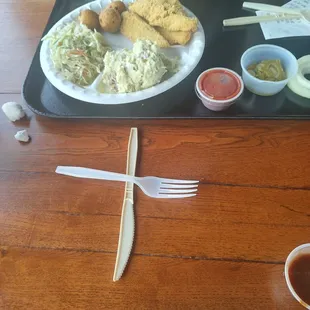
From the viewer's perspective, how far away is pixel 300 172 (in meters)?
0.87

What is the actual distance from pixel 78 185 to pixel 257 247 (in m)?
0.48

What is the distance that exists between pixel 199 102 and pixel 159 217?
41 cm

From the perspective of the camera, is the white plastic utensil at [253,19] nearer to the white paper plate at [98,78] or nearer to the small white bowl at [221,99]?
the white paper plate at [98,78]

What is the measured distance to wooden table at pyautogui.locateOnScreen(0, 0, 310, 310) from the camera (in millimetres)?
721

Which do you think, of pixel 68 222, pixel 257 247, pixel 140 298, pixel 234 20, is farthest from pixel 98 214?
pixel 234 20

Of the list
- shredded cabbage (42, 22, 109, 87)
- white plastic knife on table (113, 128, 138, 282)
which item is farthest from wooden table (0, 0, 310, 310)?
shredded cabbage (42, 22, 109, 87)

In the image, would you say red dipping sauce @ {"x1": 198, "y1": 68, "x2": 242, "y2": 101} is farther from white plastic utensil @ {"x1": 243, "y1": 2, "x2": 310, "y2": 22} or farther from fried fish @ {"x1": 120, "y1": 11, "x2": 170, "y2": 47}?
white plastic utensil @ {"x1": 243, "y1": 2, "x2": 310, "y2": 22}

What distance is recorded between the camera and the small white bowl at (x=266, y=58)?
995 millimetres

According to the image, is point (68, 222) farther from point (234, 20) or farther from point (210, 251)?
point (234, 20)

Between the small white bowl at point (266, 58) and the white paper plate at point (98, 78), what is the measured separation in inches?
6.2

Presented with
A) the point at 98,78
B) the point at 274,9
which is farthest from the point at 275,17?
the point at 98,78

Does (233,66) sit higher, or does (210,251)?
(233,66)

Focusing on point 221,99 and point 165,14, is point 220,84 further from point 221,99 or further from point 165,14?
point 165,14

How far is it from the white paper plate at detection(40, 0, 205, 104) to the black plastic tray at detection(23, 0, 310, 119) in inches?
2.1
